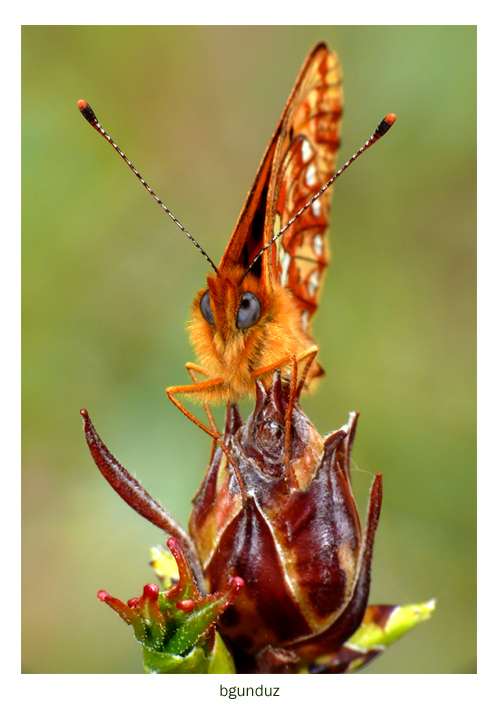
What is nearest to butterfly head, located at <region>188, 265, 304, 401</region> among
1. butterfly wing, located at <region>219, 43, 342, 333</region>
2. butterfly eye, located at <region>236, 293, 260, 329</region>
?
butterfly eye, located at <region>236, 293, 260, 329</region>

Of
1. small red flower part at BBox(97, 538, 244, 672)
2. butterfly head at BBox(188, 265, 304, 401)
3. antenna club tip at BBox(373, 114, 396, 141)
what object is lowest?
small red flower part at BBox(97, 538, 244, 672)

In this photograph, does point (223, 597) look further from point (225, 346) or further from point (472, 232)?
point (472, 232)

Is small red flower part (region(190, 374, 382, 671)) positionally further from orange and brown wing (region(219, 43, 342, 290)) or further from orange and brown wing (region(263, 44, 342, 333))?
orange and brown wing (region(263, 44, 342, 333))

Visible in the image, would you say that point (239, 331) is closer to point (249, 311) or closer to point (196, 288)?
point (249, 311)

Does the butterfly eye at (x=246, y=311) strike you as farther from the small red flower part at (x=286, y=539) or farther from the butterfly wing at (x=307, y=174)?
the small red flower part at (x=286, y=539)

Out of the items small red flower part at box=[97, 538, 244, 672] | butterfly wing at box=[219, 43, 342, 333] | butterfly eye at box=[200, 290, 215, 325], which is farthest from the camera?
butterfly wing at box=[219, 43, 342, 333]

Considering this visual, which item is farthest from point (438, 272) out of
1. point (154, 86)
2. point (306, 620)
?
point (306, 620)

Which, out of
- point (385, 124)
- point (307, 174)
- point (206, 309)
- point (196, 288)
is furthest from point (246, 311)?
point (196, 288)
